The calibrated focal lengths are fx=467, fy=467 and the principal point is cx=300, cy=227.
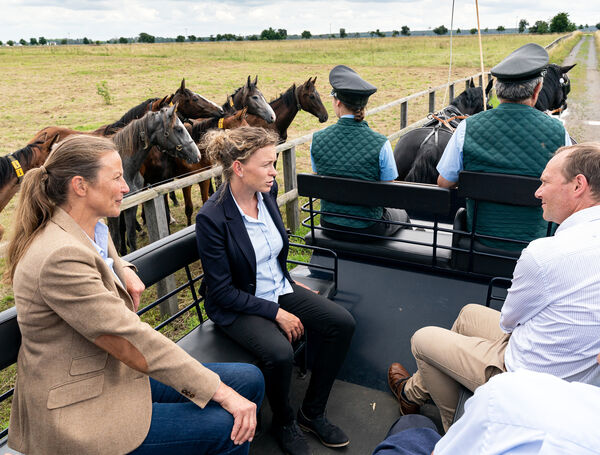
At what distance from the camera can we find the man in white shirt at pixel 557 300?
1566mm

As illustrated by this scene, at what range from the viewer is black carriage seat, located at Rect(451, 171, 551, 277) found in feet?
8.70

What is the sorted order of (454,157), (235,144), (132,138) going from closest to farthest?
(235,144) → (454,157) → (132,138)

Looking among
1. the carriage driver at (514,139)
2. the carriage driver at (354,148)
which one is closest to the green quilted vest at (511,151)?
the carriage driver at (514,139)

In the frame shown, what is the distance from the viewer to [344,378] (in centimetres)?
298

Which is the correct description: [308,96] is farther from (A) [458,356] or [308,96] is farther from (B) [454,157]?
(A) [458,356]

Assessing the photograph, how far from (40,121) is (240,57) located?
2516 cm

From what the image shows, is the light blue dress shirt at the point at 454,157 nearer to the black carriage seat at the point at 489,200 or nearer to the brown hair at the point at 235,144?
the black carriage seat at the point at 489,200

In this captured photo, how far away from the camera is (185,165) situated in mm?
6512

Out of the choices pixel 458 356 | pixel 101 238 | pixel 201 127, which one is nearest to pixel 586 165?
pixel 458 356

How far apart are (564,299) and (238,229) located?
1.51 metres

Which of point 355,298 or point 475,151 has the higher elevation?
point 475,151

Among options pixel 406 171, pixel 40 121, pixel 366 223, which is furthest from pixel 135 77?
pixel 366 223

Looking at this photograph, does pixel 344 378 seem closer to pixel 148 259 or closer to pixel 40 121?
pixel 148 259

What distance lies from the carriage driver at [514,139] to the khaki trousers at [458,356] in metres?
0.70
